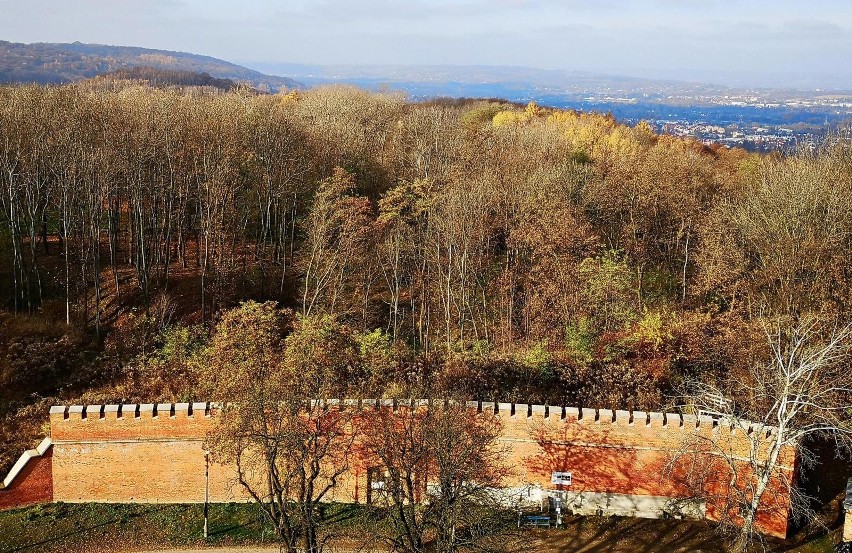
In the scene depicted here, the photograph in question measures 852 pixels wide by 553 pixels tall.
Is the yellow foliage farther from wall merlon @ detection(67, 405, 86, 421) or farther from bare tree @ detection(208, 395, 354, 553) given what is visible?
wall merlon @ detection(67, 405, 86, 421)

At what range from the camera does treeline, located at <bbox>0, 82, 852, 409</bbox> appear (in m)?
26.1

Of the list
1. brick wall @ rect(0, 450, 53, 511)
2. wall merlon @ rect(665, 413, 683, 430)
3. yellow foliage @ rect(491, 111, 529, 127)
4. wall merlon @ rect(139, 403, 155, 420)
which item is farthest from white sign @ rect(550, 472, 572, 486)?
yellow foliage @ rect(491, 111, 529, 127)

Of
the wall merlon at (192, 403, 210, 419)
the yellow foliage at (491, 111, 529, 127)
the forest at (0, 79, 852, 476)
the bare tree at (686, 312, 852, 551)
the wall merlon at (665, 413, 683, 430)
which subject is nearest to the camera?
the bare tree at (686, 312, 852, 551)

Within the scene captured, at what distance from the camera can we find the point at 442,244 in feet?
107

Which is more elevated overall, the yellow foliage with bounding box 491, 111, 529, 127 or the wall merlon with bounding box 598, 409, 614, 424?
the yellow foliage with bounding box 491, 111, 529, 127

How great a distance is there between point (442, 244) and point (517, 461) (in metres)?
13.8

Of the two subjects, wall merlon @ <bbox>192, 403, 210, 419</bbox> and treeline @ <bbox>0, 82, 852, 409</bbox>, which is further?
treeline @ <bbox>0, 82, 852, 409</bbox>

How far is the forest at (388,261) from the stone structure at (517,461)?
1.70 metres

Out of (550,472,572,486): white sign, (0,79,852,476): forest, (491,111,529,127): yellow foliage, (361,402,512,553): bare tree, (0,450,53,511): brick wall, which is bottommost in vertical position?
(0,450,53,511): brick wall

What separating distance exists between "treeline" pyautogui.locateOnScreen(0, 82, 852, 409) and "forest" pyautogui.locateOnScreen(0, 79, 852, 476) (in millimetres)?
147

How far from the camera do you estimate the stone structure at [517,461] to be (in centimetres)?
2020

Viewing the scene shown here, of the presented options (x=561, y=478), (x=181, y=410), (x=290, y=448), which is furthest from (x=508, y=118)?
(x=290, y=448)

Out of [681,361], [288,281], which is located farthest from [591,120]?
[681,361]

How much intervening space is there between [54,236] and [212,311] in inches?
524
